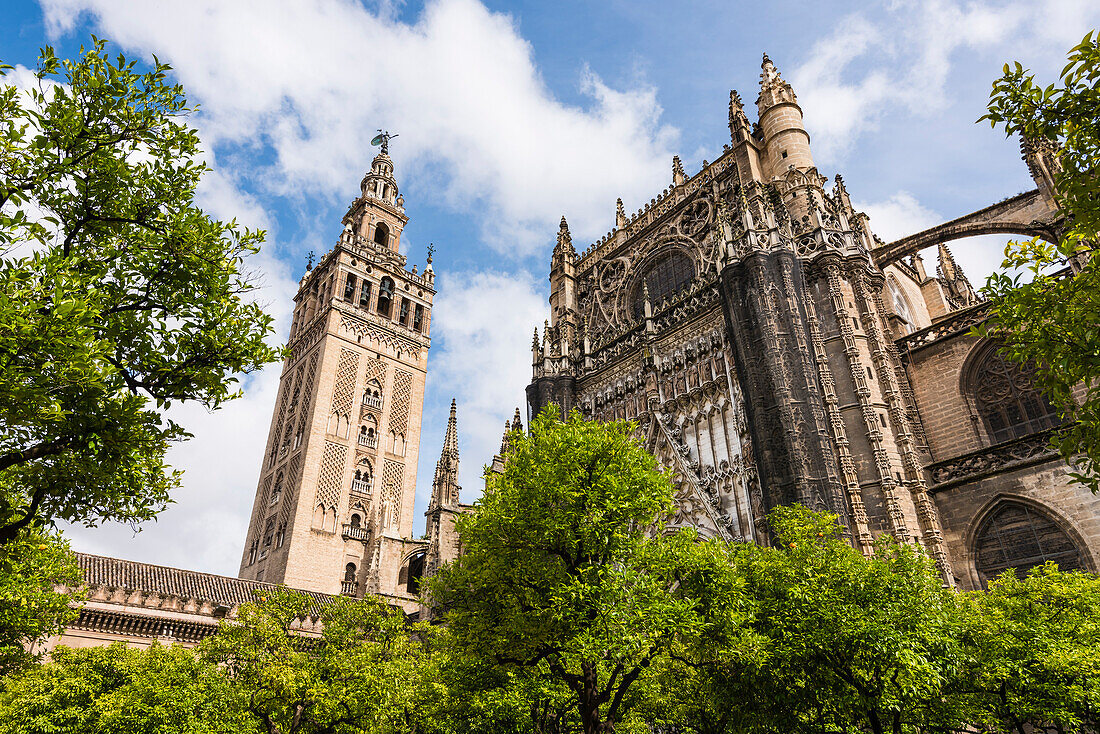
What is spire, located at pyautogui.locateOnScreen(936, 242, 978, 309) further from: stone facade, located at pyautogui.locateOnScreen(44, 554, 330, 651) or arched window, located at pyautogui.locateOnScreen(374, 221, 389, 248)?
arched window, located at pyautogui.locateOnScreen(374, 221, 389, 248)

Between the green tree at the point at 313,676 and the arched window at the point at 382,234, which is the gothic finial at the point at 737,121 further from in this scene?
the arched window at the point at 382,234

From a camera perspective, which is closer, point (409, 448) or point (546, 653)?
point (546, 653)

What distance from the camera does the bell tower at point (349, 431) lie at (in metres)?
40.5

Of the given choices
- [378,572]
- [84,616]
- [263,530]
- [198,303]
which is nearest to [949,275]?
[198,303]

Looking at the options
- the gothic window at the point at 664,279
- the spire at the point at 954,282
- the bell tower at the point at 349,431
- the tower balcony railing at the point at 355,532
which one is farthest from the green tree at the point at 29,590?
the spire at the point at 954,282

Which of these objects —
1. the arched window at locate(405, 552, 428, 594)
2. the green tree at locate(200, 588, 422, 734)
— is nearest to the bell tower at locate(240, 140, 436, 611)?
the arched window at locate(405, 552, 428, 594)

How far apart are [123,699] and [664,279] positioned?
25853 mm

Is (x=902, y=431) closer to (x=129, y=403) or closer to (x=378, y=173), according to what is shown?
(x=129, y=403)

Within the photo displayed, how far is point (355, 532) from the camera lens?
4209 cm

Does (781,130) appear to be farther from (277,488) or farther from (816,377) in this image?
(277,488)

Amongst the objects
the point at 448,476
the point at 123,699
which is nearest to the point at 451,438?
the point at 448,476

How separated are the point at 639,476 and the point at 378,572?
3075cm

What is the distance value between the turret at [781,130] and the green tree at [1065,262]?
20.8 meters

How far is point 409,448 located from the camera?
4772cm
